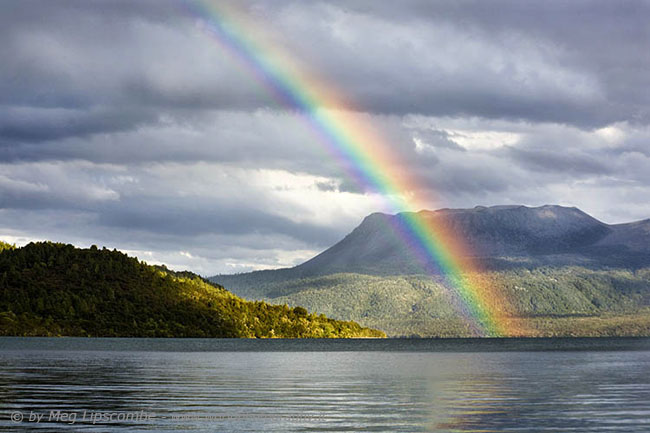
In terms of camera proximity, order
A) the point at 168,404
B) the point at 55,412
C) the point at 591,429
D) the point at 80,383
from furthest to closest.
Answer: the point at 80,383
the point at 168,404
the point at 55,412
the point at 591,429

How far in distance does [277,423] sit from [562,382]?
177 ft

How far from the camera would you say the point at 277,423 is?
173 feet

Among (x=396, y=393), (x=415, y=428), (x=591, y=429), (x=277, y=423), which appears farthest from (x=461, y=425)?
(x=396, y=393)

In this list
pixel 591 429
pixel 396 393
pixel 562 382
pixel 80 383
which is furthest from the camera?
pixel 562 382

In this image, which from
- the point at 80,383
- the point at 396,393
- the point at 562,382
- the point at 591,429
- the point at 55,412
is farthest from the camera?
the point at 562,382

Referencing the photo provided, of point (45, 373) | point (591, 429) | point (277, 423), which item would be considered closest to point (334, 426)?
point (277, 423)

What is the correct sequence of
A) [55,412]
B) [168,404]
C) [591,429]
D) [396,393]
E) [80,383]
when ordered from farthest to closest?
[80,383]
[396,393]
[168,404]
[55,412]
[591,429]

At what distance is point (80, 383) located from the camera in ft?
278

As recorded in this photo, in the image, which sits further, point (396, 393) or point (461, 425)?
point (396, 393)

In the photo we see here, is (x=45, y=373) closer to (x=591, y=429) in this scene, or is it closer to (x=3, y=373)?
(x=3, y=373)

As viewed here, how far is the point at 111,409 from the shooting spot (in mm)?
58625

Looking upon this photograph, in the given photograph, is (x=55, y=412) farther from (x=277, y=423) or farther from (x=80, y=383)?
(x=80, y=383)

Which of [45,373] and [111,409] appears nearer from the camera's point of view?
[111,409]

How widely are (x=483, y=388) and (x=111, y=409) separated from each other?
134 feet
